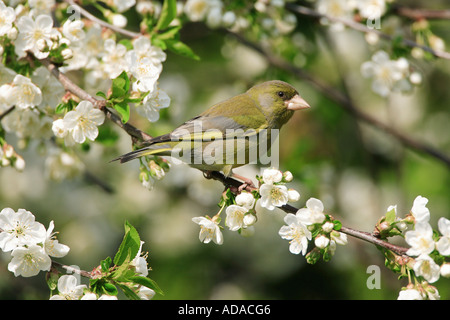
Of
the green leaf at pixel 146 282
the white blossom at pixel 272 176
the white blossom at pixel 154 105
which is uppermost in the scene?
the white blossom at pixel 154 105

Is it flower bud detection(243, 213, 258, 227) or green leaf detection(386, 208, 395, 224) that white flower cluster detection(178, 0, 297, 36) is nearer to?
flower bud detection(243, 213, 258, 227)

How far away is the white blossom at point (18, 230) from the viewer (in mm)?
2801

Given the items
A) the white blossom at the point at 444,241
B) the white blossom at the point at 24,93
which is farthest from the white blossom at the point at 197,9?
the white blossom at the point at 444,241

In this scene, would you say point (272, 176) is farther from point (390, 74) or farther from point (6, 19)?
point (390, 74)

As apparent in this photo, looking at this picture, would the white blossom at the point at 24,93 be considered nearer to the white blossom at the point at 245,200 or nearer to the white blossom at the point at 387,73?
the white blossom at the point at 245,200

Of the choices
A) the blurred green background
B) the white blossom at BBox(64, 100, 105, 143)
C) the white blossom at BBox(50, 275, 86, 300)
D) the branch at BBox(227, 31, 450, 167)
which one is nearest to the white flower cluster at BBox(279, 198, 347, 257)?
the white blossom at BBox(50, 275, 86, 300)

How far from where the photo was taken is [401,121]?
759 cm

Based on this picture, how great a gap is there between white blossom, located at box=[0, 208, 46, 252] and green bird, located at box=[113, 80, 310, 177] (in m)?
A: 0.69

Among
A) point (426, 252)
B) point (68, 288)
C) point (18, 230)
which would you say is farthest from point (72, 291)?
point (426, 252)

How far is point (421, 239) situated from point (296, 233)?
2.08 ft

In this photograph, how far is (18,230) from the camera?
9.29ft

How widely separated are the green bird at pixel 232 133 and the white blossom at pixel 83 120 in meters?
0.25

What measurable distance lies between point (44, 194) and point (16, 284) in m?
1.54
